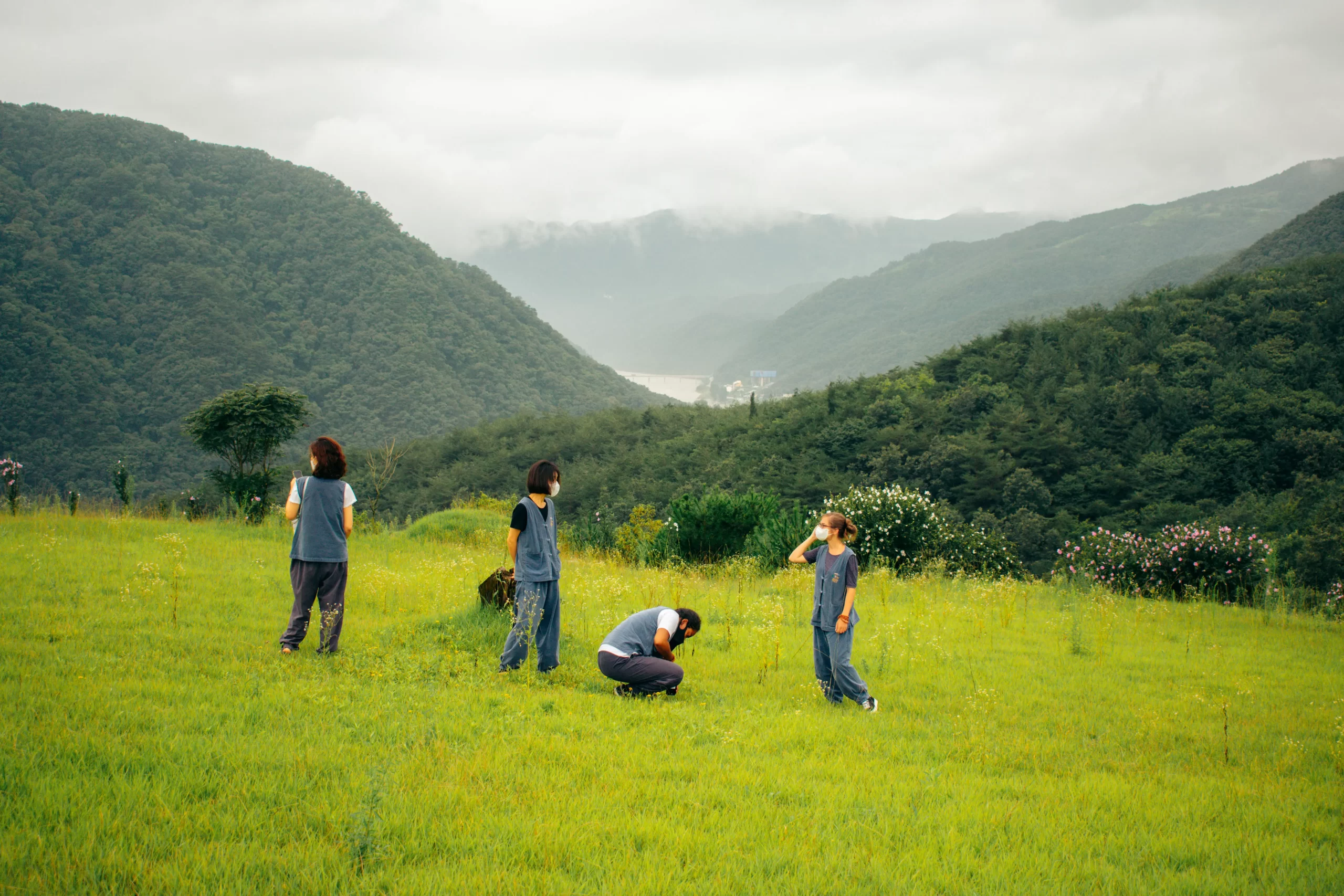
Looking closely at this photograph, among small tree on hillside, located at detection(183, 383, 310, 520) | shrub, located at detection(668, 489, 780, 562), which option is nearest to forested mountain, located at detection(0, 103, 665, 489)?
small tree on hillside, located at detection(183, 383, 310, 520)

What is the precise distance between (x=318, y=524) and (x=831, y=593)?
13.8ft

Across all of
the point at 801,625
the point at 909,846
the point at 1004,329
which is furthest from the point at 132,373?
the point at 909,846

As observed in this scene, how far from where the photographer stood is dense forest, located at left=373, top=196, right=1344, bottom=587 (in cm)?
2961

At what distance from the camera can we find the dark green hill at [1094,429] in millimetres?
29703

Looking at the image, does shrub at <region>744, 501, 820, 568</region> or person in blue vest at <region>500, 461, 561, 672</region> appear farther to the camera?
shrub at <region>744, 501, 820, 568</region>

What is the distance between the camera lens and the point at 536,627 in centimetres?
667

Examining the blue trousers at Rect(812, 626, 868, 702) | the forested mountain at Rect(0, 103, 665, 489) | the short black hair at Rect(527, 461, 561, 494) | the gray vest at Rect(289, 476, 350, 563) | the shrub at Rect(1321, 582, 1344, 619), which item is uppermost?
the forested mountain at Rect(0, 103, 665, 489)

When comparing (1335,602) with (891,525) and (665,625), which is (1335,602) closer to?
(891,525)

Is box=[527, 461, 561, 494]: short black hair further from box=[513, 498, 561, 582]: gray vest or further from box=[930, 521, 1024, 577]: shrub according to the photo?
box=[930, 521, 1024, 577]: shrub

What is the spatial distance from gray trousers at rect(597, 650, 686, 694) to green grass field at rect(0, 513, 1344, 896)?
0.63 ft

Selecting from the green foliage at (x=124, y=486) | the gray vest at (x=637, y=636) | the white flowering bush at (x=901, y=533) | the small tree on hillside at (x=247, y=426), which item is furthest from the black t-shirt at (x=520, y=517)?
the small tree on hillside at (x=247, y=426)

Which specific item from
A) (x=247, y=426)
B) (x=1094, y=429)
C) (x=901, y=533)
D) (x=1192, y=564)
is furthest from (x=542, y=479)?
(x=1094, y=429)

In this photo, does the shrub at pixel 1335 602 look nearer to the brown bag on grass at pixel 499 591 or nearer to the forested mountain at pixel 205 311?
the brown bag on grass at pixel 499 591

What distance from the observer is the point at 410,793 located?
406 cm
